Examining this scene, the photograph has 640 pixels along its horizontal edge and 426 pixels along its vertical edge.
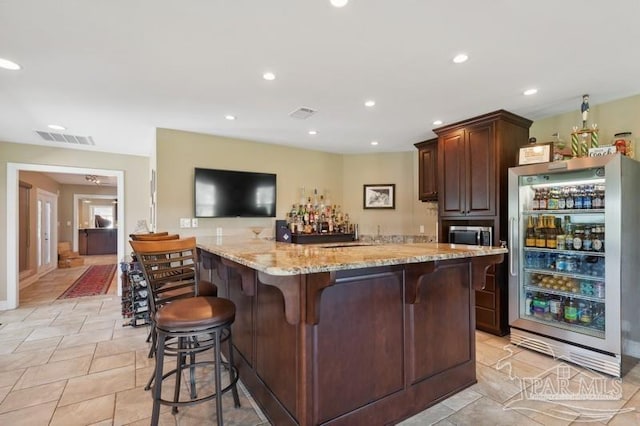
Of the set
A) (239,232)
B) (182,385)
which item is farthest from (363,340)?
(239,232)

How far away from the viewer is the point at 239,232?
4590 mm

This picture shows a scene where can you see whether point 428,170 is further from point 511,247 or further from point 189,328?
point 189,328

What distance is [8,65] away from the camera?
7.64 ft

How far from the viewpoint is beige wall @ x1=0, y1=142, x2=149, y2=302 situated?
15.1ft

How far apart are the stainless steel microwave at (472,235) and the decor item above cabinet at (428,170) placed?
84 centimetres

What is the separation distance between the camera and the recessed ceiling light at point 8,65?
227 cm

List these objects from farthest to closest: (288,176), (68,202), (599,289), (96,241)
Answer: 1. (96,241)
2. (68,202)
3. (288,176)
4. (599,289)

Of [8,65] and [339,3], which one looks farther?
[8,65]

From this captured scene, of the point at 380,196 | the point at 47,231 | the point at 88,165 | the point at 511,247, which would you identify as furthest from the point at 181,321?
the point at 47,231

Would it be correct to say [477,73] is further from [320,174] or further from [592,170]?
[320,174]

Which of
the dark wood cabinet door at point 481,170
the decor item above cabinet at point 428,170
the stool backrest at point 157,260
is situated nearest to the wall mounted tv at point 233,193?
the stool backrest at point 157,260

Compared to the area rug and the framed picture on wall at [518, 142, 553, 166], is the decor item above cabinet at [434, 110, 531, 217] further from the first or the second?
the area rug

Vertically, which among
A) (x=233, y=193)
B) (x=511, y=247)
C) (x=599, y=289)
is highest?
(x=233, y=193)

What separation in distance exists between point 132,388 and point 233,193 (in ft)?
8.70
